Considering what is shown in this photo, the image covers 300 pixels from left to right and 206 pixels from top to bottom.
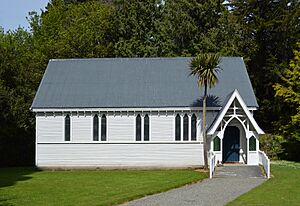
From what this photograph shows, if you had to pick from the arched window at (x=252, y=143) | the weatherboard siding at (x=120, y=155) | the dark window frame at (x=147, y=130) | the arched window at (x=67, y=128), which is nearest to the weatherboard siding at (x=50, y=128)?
the arched window at (x=67, y=128)

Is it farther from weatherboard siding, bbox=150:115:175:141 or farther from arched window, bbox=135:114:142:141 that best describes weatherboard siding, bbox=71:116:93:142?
weatherboard siding, bbox=150:115:175:141

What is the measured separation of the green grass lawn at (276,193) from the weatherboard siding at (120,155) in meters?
8.74

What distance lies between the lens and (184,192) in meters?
24.4

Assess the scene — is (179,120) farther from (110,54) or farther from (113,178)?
(110,54)

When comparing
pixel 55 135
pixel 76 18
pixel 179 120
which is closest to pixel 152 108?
pixel 179 120

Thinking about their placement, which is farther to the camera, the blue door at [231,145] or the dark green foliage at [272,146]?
the dark green foliage at [272,146]

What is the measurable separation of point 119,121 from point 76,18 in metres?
26.9

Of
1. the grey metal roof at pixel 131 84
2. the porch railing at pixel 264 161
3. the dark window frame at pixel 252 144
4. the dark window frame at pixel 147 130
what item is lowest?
the porch railing at pixel 264 161

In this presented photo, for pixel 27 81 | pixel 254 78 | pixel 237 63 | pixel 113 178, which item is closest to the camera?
pixel 113 178

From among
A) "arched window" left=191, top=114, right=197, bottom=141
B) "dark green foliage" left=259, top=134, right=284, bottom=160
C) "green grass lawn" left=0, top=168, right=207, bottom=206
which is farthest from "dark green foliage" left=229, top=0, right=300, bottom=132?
"green grass lawn" left=0, top=168, right=207, bottom=206

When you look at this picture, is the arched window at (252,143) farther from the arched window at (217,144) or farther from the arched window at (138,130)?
the arched window at (138,130)

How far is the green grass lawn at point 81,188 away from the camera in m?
Answer: 21.3

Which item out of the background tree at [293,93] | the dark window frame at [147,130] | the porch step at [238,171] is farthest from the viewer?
the background tree at [293,93]

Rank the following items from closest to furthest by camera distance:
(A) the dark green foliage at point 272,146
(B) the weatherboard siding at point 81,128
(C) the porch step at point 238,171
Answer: (C) the porch step at point 238,171 → (B) the weatherboard siding at point 81,128 → (A) the dark green foliage at point 272,146
